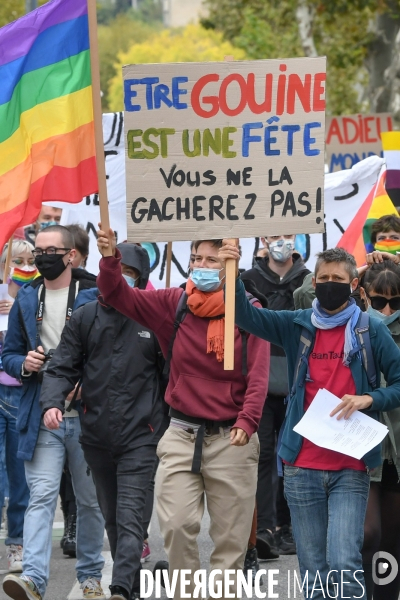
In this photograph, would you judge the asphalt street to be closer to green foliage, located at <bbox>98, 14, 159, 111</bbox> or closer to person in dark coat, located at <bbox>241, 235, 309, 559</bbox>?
person in dark coat, located at <bbox>241, 235, 309, 559</bbox>

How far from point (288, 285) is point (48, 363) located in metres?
2.06

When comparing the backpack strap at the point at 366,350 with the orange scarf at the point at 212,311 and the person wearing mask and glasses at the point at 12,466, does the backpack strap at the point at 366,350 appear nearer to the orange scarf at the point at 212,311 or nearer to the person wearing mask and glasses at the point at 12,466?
the orange scarf at the point at 212,311

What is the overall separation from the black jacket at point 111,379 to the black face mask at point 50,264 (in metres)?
0.44

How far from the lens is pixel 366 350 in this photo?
559cm

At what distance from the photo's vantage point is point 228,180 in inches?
228

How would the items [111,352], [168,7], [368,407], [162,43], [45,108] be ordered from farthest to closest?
[168,7], [162,43], [45,108], [111,352], [368,407]

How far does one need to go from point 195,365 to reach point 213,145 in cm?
104

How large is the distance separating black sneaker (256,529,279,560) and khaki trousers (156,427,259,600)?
6.25 feet

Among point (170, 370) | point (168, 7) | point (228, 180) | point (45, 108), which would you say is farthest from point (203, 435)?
point (168, 7)

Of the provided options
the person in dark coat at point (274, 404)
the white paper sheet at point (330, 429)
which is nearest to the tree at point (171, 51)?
the person in dark coat at point (274, 404)

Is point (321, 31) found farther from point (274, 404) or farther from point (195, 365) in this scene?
point (195, 365)

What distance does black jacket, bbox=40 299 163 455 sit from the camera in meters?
6.62

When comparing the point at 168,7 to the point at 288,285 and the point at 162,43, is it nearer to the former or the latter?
the point at 162,43

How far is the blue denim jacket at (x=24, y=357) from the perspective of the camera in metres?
6.98
